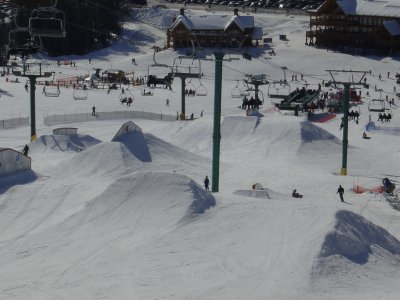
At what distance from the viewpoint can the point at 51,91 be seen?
50.8 metres

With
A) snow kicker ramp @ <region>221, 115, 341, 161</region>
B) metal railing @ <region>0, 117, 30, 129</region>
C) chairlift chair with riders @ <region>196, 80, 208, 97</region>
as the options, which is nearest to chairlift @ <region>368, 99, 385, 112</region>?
chairlift chair with riders @ <region>196, 80, 208, 97</region>

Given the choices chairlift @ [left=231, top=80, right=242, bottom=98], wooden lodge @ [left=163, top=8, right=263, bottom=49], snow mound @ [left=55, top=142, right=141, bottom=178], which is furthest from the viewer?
wooden lodge @ [left=163, top=8, right=263, bottom=49]

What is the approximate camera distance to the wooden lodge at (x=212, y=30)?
67.7m

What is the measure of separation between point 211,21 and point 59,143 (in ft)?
124

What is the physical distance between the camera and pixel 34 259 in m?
20.7

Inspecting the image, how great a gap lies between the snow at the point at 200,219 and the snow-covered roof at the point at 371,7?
3222 cm

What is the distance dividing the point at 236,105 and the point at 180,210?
26908mm

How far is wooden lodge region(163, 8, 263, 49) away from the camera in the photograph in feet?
222

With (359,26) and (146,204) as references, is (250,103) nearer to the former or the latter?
(146,204)

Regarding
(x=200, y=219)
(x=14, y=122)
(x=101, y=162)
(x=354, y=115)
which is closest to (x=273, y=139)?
(x=101, y=162)

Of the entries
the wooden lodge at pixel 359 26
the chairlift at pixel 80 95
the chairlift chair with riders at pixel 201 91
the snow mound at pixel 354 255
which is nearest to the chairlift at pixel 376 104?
the chairlift chair with riders at pixel 201 91

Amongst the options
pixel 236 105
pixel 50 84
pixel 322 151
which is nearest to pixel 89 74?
pixel 50 84

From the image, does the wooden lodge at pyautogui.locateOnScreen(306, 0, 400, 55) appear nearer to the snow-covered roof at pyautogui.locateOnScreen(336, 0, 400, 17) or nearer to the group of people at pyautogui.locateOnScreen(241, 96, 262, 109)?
the snow-covered roof at pyautogui.locateOnScreen(336, 0, 400, 17)

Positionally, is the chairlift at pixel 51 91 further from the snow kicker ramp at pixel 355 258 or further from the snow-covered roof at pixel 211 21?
the snow kicker ramp at pixel 355 258
